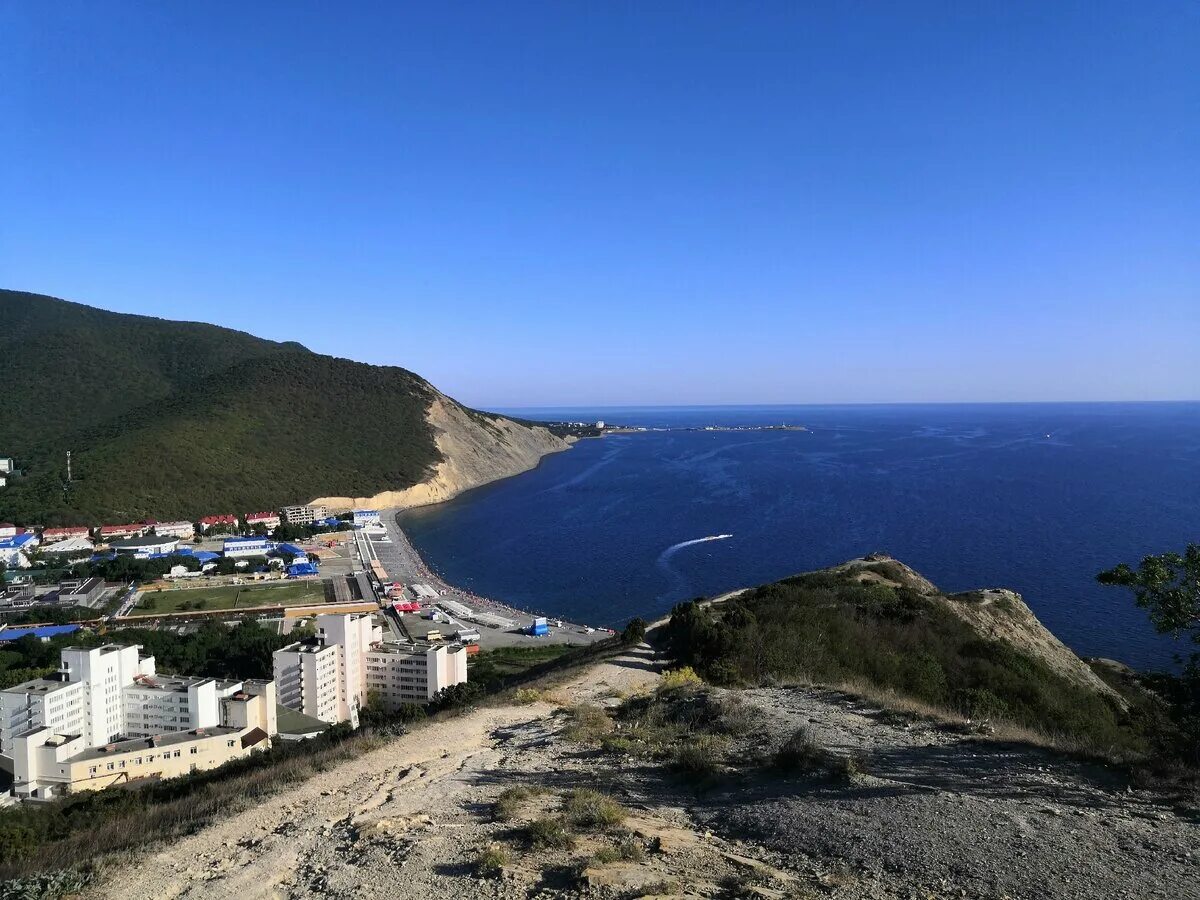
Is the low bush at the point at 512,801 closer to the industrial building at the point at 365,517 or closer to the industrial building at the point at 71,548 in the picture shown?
the industrial building at the point at 71,548

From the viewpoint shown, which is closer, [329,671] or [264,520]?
[329,671]

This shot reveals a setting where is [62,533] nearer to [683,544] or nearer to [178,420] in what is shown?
[178,420]

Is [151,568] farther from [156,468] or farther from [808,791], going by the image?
[808,791]

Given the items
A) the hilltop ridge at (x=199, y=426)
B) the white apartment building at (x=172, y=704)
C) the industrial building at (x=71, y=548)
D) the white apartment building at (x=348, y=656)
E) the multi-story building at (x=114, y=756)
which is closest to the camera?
the multi-story building at (x=114, y=756)

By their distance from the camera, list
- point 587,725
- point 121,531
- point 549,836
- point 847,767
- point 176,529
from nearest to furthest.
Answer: point 549,836
point 847,767
point 587,725
point 121,531
point 176,529

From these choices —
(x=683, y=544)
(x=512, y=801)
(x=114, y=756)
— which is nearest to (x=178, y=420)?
(x=683, y=544)

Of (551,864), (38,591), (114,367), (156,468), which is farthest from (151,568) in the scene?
(114,367)

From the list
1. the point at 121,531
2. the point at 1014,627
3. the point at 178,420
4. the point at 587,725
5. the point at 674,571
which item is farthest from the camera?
the point at 178,420

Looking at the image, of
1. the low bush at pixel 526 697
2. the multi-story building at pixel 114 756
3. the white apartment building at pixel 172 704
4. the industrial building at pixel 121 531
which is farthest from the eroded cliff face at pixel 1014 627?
the industrial building at pixel 121 531
